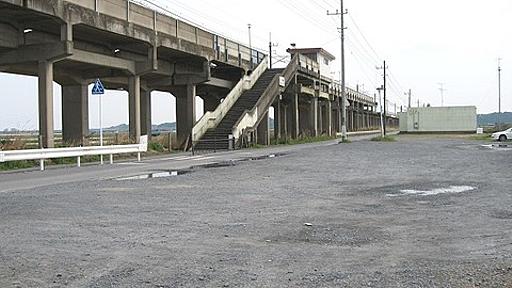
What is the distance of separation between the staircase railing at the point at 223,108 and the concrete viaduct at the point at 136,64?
7cm

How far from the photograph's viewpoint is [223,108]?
41281mm

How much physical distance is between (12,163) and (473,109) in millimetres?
70216

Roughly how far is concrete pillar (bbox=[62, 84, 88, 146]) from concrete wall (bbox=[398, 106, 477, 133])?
180 ft

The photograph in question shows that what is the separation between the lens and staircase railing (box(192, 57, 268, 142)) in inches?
1502

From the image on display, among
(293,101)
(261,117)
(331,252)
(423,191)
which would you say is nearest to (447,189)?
(423,191)

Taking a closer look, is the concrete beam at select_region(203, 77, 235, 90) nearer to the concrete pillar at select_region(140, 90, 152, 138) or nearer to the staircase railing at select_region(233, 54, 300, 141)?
the staircase railing at select_region(233, 54, 300, 141)

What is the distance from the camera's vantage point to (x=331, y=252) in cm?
705

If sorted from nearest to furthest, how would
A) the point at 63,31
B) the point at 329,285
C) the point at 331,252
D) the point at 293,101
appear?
the point at 329,285 < the point at 331,252 < the point at 63,31 < the point at 293,101

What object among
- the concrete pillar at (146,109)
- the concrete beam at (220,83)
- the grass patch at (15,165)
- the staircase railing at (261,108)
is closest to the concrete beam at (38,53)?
the grass patch at (15,165)

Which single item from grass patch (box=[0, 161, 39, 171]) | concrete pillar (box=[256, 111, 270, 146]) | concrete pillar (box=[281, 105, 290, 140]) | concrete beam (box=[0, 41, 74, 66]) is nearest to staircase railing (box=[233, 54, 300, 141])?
concrete pillar (box=[256, 111, 270, 146])

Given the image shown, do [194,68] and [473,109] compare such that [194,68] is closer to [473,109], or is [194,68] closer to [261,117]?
[261,117]

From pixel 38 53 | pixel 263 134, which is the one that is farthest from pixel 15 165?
pixel 263 134

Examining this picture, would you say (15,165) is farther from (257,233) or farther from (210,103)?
(210,103)

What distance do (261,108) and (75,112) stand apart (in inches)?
507
